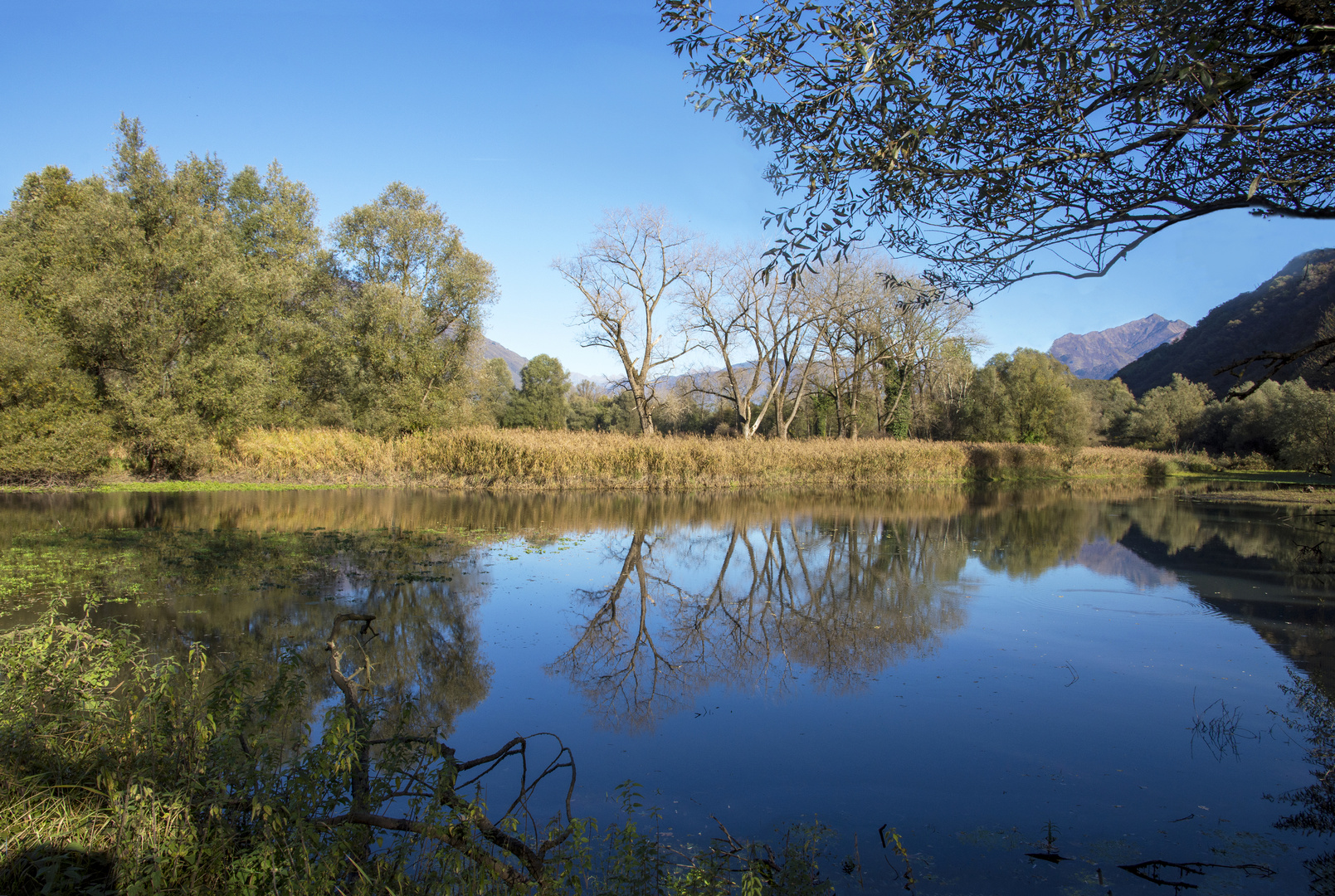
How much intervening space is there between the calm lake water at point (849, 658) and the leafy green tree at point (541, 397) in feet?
133

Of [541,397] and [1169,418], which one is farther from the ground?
[541,397]

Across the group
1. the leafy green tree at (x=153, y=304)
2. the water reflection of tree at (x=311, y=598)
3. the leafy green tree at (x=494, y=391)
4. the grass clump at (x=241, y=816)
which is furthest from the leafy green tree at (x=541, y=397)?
the grass clump at (x=241, y=816)

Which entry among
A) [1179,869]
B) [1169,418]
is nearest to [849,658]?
[1179,869]

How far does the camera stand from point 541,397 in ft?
184

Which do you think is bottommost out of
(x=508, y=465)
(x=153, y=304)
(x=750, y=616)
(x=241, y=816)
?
(x=750, y=616)

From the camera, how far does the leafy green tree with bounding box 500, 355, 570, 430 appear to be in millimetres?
53844

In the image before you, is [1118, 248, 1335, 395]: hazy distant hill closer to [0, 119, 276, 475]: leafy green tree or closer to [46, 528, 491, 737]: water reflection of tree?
[46, 528, 491, 737]: water reflection of tree

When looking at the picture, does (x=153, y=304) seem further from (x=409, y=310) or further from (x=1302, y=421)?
(x=1302, y=421)

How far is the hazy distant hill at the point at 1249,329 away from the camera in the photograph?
41.4m

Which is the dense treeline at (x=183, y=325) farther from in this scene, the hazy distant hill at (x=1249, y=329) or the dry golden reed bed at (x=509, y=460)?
the hazy distant hill at (x=1249, y=329)

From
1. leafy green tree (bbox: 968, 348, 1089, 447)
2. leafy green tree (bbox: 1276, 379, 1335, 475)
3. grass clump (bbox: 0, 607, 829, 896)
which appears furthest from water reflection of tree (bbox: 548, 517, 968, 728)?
leafy green tree (bbox: 968, 348, 1089, 447)

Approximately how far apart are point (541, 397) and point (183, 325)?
3616cm

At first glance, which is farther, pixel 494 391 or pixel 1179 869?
pixel 494 391

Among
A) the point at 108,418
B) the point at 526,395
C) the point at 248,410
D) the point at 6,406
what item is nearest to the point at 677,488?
the point at 248,410
